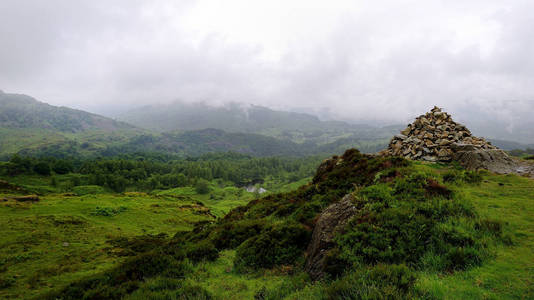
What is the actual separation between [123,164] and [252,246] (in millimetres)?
157723

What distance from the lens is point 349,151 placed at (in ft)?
85.2

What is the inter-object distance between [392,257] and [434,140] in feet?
68.5

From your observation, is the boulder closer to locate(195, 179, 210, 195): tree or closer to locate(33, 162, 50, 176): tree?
locate(195, 179, 210, 195): tree

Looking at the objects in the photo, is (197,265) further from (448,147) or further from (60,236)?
(60,236)

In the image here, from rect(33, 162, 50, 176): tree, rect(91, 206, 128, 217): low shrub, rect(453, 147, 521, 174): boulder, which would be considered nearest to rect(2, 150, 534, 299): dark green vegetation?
rect(453, 147, 521, 174): boulder

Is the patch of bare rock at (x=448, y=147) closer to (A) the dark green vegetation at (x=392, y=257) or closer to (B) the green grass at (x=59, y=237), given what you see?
(A) the dark green vegetation at (x=392, y=257)

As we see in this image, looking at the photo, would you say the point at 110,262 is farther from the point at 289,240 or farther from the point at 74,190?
the point at 74,190

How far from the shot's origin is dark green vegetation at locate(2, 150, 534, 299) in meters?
5.84

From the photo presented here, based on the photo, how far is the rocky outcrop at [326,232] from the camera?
8477 millimetres

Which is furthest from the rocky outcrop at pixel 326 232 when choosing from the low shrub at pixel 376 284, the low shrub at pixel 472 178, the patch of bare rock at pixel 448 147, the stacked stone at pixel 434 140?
the stacked stone at pixel 434 140

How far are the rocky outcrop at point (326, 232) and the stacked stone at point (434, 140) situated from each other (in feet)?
51.9

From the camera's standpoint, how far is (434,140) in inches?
896

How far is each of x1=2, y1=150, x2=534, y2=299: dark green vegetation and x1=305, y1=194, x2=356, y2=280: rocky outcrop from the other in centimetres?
36

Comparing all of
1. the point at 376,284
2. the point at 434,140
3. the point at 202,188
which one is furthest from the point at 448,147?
the point at 202,188
